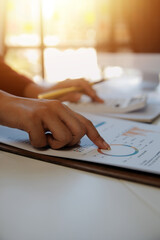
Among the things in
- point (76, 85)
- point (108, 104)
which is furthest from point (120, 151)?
point (76, 85)

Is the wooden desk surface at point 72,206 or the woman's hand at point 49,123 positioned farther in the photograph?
the woman's hand at point 49,123

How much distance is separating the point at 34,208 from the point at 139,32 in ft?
8.98

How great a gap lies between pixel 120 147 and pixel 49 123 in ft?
0.43

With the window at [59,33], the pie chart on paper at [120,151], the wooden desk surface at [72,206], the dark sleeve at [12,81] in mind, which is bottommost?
the wooden desk surface at [72,206]

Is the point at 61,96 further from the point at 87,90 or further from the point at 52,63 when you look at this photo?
the point at 52,63

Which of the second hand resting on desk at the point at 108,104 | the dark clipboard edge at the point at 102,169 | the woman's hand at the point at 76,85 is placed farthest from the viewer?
the woman's hand at the point at 76,85

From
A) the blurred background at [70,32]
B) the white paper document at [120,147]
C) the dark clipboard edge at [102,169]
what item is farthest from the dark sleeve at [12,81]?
the blurred background at [70,32]

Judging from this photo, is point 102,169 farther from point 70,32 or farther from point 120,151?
point 70,32

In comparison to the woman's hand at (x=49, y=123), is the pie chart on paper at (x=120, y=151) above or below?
below

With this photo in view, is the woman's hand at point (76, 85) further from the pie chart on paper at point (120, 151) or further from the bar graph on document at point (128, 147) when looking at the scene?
the pie chart on paper at point (120, 151)

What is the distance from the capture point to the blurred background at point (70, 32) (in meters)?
2.85

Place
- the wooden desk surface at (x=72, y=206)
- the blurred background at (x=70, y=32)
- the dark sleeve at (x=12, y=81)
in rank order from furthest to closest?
1. the blurred background at (x=70, y=32)
2. the dark sleeve at (x=12, y=81)
3. the wooden desk surface at (x=72, y=206)

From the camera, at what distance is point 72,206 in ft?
1.19

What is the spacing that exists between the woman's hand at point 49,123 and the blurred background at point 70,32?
225 centimetres
